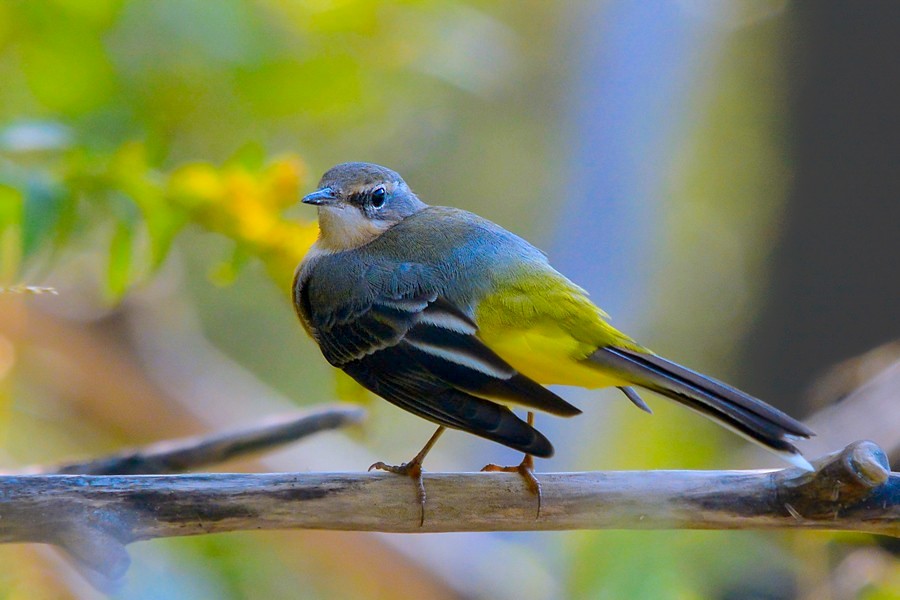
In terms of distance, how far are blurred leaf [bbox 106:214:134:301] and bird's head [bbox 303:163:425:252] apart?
510mm

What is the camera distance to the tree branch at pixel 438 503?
71.6 inches

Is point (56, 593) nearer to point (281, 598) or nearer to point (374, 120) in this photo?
point (281, 598)

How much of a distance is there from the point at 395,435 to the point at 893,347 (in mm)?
3058

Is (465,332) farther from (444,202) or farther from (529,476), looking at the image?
(444,202)

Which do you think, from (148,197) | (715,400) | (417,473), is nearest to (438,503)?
(417,473)

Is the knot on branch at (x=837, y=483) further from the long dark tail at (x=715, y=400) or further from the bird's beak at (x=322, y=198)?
the bird's beak at (x=322, y=198)

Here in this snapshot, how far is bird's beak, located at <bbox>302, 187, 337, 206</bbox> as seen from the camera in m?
2.66

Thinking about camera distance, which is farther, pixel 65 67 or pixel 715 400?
pixel 65 67

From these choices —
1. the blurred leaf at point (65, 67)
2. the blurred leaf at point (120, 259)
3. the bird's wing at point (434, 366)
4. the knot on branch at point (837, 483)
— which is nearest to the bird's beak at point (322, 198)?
the bird's wing at point (434, 366)

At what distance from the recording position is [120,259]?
249 cm

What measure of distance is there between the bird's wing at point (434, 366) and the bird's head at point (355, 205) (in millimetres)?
303

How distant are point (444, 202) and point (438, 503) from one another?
14.7 feet

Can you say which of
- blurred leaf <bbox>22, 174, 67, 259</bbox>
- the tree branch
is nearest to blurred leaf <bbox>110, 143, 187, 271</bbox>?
blurred leaf <bbox>22, 174, 67, 259</bbox>

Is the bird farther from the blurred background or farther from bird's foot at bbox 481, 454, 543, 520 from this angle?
the blurred background
